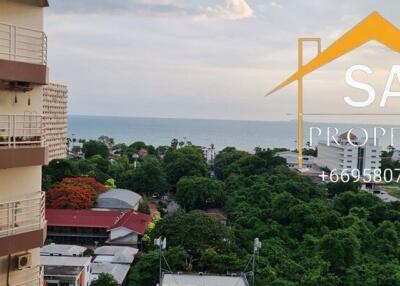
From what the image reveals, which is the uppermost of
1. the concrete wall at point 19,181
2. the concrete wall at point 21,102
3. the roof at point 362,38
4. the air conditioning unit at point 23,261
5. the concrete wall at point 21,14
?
the roof at point 362,38

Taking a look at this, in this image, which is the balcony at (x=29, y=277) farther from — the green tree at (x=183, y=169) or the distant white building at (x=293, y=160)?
the distant white building at (x=293, y=160)

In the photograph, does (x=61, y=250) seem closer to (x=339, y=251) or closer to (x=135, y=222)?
(x=135, y=222)

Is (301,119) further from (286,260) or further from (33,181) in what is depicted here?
(33,181)

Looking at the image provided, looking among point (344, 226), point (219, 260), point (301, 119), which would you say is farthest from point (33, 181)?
point (344, 226)

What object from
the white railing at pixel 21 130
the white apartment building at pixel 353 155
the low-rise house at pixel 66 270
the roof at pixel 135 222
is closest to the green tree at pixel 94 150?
the white apartment building at pixel 353 155

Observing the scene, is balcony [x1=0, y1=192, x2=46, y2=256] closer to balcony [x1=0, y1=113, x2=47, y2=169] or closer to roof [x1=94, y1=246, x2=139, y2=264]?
balcony [x1=0, y1=113, x2=47, y2=169]

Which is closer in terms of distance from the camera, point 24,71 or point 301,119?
point 24,71

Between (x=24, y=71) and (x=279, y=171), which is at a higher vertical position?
(x=24, y=71)

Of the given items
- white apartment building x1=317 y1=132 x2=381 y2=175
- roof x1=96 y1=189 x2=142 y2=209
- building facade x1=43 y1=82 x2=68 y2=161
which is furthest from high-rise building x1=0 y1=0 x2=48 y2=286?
building facade x1=43 y1=82 x2=68 y2=161
